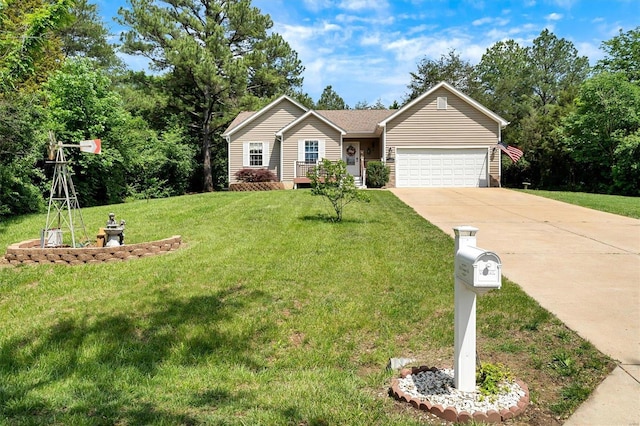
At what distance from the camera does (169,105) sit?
26234 millimetres

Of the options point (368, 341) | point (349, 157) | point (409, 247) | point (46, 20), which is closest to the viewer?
point (368, 341)

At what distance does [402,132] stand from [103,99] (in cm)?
1324

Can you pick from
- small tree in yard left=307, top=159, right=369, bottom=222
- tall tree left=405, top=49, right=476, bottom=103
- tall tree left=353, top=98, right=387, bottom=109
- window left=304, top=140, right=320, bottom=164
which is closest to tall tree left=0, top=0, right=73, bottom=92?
small tree in yard left=307, top=159, right=369, bottom=222

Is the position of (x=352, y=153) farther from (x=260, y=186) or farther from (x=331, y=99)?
(x=331, y=99)

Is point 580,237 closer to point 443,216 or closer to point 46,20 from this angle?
point 443,216

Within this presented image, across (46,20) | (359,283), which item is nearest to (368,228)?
(359,283)

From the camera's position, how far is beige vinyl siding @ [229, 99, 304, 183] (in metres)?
22.6

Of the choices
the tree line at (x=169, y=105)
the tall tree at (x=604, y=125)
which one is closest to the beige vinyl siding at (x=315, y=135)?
the tree line at (x=169, y=105)

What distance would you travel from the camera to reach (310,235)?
Answer: 8.01m

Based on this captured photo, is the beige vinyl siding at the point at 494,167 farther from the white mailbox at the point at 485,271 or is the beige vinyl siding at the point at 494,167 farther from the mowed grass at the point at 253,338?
the white mailbox at the point at 485,271

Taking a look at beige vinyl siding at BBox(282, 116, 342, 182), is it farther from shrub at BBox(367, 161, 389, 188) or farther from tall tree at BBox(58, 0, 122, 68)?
tall tree at BBox(58, 0, 122, 68)

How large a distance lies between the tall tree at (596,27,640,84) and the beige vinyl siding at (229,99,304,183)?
65.7 feet

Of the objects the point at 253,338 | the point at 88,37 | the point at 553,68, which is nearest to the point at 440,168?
the point at 253,338

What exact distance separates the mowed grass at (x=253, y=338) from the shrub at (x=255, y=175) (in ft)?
48.6
